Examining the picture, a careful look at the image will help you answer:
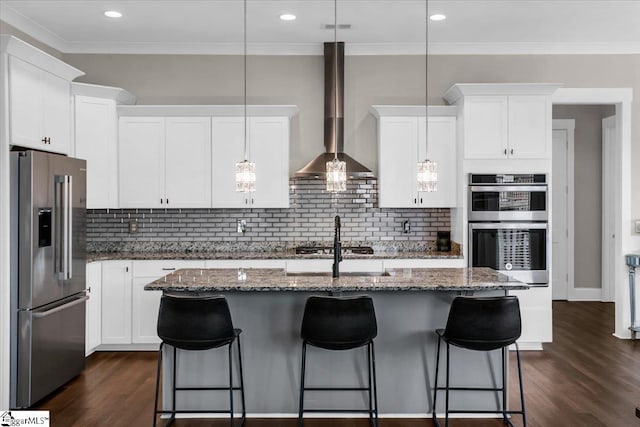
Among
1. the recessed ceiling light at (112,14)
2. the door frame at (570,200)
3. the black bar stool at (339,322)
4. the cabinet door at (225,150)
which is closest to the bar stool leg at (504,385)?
the black bar stool at (339,322)

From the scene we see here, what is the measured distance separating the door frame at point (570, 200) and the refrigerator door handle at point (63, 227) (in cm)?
635

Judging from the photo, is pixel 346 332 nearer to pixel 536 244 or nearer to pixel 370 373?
pixel 370 373

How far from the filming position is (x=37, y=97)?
13.3 ft

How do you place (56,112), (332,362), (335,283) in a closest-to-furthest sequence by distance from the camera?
1. (335,283)
2. (332,362)
3. (56,112)

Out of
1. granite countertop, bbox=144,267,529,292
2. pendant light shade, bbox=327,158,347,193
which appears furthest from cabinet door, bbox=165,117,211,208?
pendant light shade, bbox=327,158,347,193

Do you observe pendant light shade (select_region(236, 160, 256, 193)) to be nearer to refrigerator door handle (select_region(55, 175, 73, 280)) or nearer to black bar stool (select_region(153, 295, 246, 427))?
black bar stool (select_region(153, 295, 246, 427))

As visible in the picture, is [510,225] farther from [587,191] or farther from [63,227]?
[63,227]

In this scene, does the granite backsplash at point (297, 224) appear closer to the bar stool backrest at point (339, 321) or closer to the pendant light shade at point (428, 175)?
the pendant light shade at point (428, 175)

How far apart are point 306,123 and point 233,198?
→ 1.15m

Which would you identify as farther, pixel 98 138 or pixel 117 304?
pixel 98 138

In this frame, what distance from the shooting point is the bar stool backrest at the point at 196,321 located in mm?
3066

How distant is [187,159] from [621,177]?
4482 mm

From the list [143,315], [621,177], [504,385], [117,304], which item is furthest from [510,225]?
[117,304]

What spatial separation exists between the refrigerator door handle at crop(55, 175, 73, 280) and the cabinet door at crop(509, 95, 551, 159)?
3961 millimetres
